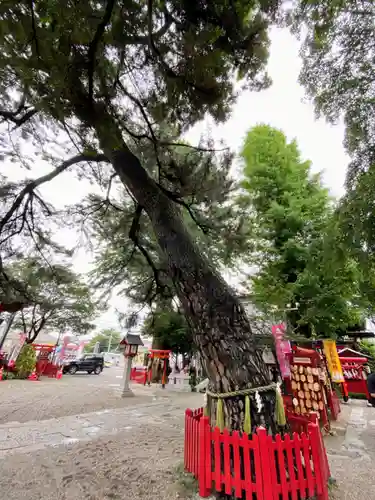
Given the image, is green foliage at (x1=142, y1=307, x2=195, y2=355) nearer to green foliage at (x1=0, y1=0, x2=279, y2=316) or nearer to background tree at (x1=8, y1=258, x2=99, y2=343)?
background tree at (x1=8, y1=258, x2=99, y2=343)

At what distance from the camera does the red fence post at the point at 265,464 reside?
180cm

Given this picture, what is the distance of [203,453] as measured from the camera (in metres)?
2.10

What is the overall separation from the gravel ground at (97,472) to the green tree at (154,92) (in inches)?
39.9

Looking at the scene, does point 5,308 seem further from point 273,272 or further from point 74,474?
point 273,272

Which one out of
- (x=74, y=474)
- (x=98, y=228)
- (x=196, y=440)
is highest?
(x=98, y=228)

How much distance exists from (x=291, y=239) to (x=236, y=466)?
298 inches

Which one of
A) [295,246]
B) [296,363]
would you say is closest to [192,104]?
[296,363]

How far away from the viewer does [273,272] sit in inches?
348

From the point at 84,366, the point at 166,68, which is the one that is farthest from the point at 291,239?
the point at 84,366

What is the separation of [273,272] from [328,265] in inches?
228

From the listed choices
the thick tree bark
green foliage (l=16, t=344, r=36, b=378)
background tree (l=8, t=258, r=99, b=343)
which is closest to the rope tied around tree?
the thick tree bark

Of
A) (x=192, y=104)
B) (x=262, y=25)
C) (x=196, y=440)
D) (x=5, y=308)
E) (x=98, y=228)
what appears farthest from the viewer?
(x=98, y=228)

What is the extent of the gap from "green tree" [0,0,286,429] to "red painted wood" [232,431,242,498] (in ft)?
0.56

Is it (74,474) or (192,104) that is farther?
(192,104)
